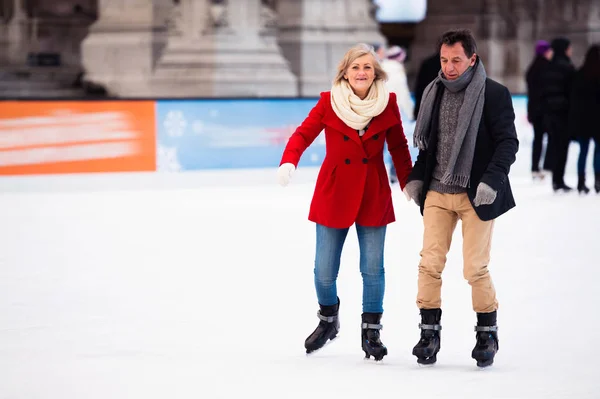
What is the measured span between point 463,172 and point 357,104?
0.52 m

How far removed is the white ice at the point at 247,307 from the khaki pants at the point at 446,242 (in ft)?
1.06

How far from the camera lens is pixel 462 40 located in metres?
4.80

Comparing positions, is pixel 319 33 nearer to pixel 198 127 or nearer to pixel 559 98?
pixel 198 127

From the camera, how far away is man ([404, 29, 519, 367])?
4.78 m

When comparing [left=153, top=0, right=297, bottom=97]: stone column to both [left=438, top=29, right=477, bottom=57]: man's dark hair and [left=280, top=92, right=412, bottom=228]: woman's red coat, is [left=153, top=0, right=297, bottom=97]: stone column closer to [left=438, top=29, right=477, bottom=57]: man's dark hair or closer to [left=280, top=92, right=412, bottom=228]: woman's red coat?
[left=280, top=92, right=412, bottom=228]: woman's red coat

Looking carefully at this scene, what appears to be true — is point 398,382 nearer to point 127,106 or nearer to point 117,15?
point 127,106

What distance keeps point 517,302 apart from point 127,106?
8.05m

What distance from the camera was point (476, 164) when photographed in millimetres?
4828

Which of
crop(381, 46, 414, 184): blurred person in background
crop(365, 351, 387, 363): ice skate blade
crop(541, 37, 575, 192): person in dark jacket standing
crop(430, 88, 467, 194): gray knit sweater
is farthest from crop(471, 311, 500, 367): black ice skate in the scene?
crop(381, 46, 414, 184): blurred person in background

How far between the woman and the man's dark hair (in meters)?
0.32

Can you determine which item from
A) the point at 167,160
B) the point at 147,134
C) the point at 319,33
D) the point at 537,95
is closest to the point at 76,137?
the point at 147,134

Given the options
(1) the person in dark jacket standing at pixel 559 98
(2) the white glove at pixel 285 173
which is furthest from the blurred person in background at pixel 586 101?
(2) the white glove at pixel 285 173

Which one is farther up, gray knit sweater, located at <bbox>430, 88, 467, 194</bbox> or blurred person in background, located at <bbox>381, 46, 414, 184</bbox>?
gray knit sweater, located at <bbox>430, 88, 467, 194</bbox>

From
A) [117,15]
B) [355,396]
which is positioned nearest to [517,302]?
[355,396]
